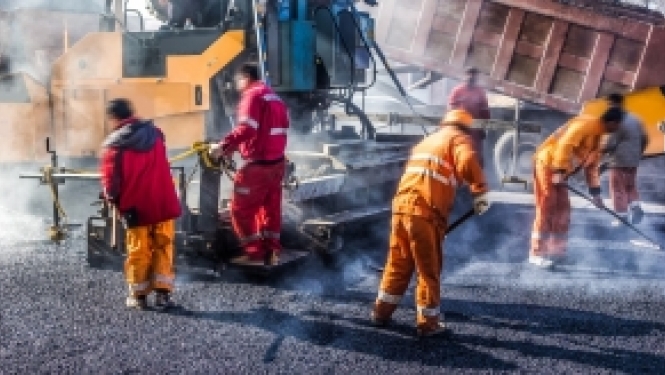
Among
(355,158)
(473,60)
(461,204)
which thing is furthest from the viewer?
(473,60)

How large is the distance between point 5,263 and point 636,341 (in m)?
4.99

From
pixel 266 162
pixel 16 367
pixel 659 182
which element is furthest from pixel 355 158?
pixel 659 182

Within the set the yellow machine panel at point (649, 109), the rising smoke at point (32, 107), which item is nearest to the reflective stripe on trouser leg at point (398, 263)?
the rising smoke at point (32, 107)

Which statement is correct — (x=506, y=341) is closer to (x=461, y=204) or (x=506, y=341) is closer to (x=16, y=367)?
(x=16, y=367)

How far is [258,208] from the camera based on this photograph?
604 centimetres

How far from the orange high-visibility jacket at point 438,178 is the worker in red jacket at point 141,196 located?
1.66m

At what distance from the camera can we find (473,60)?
1040 cm

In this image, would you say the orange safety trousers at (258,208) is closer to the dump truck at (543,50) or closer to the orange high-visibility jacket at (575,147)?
the orange high-visibility jacket at (575,147)

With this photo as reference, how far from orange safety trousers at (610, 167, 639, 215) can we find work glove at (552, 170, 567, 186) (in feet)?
5.47

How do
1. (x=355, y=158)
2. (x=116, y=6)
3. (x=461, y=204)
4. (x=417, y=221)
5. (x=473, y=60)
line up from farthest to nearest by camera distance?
(x=473, y=60) < (x=461, y=204) < (x=116, y=6) < (x=355, y=158) < (x=417, y=221)

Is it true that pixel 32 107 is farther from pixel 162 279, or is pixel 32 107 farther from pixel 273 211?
pixel 162 279

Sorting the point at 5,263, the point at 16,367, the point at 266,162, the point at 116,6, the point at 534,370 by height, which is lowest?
the point at 5,263

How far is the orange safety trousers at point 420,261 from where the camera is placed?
188 inches

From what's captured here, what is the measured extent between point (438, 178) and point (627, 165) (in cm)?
399
